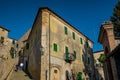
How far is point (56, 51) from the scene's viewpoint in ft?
66.7

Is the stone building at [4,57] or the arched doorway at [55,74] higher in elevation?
the stone building at [4,57]

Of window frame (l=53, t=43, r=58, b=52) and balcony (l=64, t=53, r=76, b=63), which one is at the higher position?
window frame (l=53, t=43, r=58, b=52)

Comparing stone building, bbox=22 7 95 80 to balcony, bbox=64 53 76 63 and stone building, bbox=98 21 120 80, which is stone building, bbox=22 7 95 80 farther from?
stone building, bbox=98 21 120 80

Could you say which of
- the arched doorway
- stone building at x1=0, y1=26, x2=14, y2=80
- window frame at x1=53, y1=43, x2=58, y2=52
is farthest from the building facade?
the arched doorway

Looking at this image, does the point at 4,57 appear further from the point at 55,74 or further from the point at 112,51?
the point at 112,51

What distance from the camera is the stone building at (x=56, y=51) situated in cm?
1847

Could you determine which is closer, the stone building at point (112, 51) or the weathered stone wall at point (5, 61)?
the stone building at point (112, 51)

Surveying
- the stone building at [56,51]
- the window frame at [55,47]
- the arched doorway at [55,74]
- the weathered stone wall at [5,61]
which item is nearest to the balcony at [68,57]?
the stone building at [56,51]

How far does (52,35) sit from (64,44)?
305cm

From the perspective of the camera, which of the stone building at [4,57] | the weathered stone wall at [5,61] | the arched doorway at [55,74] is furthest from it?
the stone building at [4,57]

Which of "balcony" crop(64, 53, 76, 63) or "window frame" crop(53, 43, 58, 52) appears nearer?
"window frame" crop(53, 43, 58, 52)

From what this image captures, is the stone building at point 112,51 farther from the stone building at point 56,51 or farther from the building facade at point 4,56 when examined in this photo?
the building facade at point 4,56

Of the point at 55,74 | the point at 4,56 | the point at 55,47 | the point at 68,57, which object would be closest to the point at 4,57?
the point at 4,56

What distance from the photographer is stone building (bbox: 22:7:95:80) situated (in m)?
18.5
